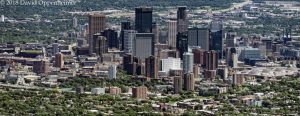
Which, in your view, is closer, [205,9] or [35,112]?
[35,112]

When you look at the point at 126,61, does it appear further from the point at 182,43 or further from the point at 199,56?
the point at 182,43

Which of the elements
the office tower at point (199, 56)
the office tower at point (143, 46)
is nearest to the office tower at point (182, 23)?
the office tower at point (143, 46)

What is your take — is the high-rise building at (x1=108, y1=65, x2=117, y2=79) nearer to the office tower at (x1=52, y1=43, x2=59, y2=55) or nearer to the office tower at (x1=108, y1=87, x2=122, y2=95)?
the office tower at (x1=108, y1=87, x2=122, y2=95)

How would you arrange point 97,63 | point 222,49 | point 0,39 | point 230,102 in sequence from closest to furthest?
point 230,102, point 97,63, point 222,49, point 0,39

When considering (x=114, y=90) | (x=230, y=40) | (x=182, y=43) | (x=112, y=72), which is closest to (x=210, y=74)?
(x=112, y=72)

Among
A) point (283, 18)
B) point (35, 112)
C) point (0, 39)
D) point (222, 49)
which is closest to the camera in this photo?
point (35, 112)

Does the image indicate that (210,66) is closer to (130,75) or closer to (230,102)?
(130,75)

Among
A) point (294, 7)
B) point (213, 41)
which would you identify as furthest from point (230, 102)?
point (294, 7)

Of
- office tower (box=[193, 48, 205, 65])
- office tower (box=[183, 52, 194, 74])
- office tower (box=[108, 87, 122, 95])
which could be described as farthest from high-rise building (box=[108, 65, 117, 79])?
office tower (box=[193, 48, 205, 65])
